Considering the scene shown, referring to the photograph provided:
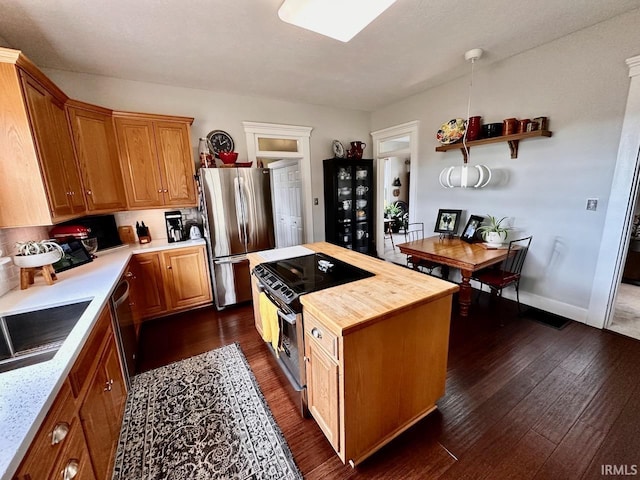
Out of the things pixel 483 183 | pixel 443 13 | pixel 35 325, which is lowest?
pixel 35 325

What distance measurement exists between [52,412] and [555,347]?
3257 mm

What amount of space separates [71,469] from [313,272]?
53.0 inches

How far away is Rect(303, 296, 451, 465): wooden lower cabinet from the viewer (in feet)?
4.03

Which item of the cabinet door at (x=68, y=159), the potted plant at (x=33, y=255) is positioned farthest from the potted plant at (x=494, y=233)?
the cabinet door at (x=68, y=159)

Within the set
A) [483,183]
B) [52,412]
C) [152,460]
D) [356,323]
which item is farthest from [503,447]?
[483,183]

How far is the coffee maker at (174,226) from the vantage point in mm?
3154

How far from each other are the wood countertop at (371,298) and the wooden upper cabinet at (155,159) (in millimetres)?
2424

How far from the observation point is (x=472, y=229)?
3311mm

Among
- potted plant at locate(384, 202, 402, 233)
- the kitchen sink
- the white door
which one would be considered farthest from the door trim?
potted plant at locate(384, 202, 402, 233)

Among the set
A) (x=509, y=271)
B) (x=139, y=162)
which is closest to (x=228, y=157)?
(x=139, y=162)

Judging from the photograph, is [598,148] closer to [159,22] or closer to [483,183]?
[483,183]

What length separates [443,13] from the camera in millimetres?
1976

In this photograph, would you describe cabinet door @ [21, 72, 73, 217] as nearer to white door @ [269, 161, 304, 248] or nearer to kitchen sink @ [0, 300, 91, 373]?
kitchen sink @ [0, 300, 91, 373]

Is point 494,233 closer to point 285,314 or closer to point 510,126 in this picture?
point 510,126
